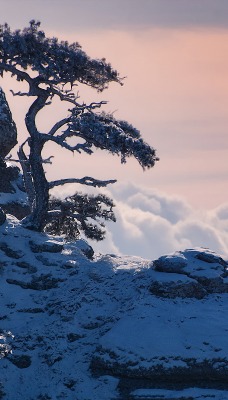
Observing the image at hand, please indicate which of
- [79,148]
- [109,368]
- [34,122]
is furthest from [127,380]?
[34,122]

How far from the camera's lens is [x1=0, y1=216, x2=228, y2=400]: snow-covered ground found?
82.3 ft

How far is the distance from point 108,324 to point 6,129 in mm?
13934

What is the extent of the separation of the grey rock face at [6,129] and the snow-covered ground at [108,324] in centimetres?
597

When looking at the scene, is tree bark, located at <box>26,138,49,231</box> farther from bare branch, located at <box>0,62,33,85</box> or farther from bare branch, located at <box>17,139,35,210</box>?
bare branch, located at <box>0,62,33,85</box>

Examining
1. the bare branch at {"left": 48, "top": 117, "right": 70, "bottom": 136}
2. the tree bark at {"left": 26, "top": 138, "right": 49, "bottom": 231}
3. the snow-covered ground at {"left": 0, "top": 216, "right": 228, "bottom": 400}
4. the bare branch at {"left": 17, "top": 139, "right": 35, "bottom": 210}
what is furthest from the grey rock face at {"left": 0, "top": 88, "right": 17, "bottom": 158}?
the snow-covered ground at {"left": 0, "top": 216, "right": 228, "bottom": 400}

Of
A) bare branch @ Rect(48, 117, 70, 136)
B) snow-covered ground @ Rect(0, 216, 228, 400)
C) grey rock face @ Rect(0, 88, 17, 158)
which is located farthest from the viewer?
grey rock face @ Rect(0, 88, 17, 158)

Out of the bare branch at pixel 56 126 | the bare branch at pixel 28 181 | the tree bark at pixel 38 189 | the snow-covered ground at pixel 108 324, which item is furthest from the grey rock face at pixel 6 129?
the snow-covered ground at pixel 108 324

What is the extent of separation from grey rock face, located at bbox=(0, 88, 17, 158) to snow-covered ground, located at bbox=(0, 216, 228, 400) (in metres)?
5.97

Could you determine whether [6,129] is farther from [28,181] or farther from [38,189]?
[38,189]

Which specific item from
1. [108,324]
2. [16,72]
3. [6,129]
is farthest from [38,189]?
[108,324]

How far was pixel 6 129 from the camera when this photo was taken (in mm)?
37719

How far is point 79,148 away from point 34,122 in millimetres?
3263

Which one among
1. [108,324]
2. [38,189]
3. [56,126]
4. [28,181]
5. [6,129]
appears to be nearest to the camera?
[108,324]

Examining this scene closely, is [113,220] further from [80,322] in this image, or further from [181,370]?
[181,370]
